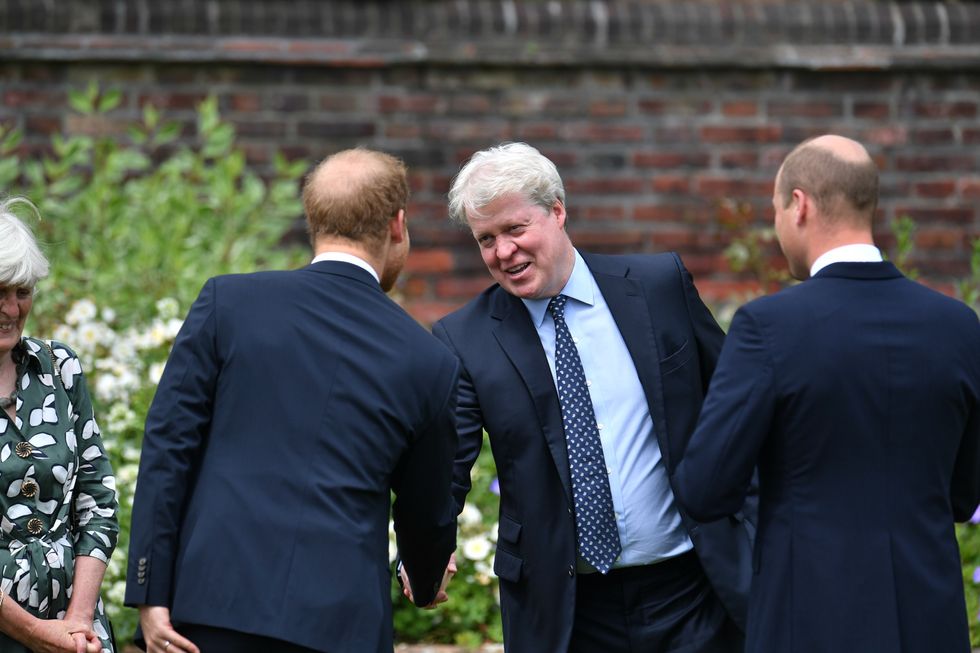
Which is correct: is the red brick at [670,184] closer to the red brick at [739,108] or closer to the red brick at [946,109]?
the red brick at [739,108]

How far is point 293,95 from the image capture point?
21.7 ft

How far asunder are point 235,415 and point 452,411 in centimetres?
50

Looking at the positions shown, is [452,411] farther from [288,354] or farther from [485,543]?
[485,543]

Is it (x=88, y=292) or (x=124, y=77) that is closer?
(x=88, y=292)

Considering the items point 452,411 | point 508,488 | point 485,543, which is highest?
point 452,411

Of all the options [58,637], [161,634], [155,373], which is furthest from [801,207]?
[155,373]

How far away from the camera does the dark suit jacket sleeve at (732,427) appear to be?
10.0 feet

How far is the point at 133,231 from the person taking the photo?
602cm

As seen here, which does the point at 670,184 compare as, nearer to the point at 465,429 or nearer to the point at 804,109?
the point at 804,109

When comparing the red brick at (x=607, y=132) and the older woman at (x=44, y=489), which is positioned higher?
the red brick at (x=607, y=132)

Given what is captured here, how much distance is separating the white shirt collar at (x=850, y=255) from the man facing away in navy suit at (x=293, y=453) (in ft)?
2.97

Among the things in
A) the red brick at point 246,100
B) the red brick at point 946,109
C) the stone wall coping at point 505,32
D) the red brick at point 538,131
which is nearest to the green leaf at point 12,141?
the stone wall coping at point 505,32

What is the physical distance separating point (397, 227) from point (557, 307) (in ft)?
1.82

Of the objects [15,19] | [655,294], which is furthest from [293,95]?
[655,294]
